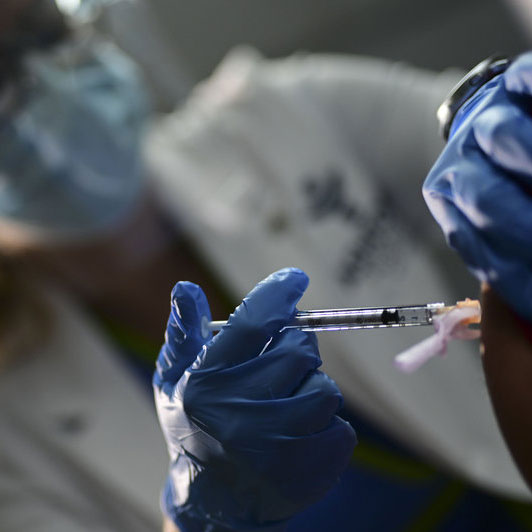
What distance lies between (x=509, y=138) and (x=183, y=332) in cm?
26

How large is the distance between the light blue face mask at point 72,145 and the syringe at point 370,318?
2.24 ft

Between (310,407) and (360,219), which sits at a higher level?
(310,407)

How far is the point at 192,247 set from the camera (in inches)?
47.9

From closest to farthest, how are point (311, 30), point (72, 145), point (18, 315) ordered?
point (72, 145)
point (18, 315)
point (311, 30)

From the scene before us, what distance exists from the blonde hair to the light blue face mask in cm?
13

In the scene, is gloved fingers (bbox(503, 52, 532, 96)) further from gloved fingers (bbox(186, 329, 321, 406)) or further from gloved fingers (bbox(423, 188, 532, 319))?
gloved fingers (bbox(186, 329, 321, 406))

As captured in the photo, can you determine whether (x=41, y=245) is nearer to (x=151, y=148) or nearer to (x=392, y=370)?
(x=151, y=148)

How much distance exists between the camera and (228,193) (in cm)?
118

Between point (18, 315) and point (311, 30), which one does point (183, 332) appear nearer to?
point (18, 315)

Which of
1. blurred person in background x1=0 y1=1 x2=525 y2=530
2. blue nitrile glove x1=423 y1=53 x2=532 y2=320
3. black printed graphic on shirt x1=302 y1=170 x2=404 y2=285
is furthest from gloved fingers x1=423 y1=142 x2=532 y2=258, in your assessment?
black printed graphic on shirt x1=302 y1=170 x2=404 y2=285

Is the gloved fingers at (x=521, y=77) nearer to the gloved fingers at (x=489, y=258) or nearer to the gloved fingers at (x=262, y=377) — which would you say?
the gloved fingers at (x=489, y=258)

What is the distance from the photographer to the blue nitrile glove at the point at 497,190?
0.36m

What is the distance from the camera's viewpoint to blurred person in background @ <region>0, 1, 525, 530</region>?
0.99m

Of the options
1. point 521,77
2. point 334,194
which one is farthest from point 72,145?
point 521,77
